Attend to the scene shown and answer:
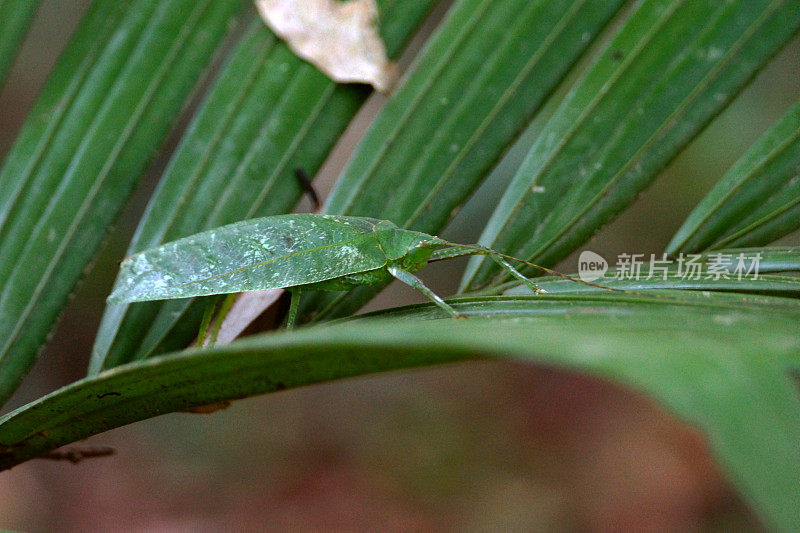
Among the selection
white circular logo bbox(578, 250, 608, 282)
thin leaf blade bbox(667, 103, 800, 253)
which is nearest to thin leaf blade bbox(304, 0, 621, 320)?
white circular logo bbox(578, 250, 608, 282)

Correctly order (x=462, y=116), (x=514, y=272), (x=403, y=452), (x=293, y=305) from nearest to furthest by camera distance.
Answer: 1. (x=514, y=272)
2. (x=293, y=305)
3. (x=462, y=116)
4. (x=403, y=452)

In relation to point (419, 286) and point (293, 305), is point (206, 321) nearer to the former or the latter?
point (293, 305)

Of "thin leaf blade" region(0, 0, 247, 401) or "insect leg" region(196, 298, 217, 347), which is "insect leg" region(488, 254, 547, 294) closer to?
"insect leg" region(196, 298, 217, 347)

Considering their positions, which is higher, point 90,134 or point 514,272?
point 514,272

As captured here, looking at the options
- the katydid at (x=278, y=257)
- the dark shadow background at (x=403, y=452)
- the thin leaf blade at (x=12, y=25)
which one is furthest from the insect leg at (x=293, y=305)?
the dark shadow background at (x=403, y=452)

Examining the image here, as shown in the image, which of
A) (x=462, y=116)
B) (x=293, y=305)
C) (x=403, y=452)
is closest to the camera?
(x=293, y=305)

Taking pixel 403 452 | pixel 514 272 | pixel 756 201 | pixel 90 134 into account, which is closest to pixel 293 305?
pixel 514 272

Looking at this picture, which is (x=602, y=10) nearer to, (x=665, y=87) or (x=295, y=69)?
(x=665, y=87)

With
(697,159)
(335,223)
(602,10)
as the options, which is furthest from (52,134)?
(697,159)

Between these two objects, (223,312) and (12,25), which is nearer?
(223,312)
